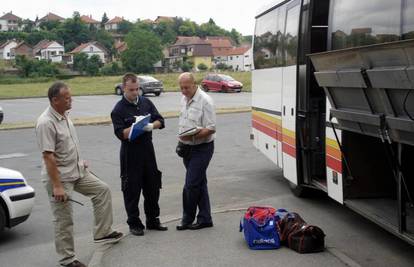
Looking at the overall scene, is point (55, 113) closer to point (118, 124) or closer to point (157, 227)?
point (118, 124)

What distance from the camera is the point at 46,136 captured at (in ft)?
18.4

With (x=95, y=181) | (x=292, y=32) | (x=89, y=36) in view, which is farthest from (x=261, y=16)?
(x=89, y=36)

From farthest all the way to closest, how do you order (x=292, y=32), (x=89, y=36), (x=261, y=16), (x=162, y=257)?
1. (x=89, y=36)
2. (x=261, y=16)
3. (x=292, y=32)
4. (x=162, y=257)

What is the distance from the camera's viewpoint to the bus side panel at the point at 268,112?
9.37m

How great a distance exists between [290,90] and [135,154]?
2.89 metres

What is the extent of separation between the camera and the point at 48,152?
18.3ft

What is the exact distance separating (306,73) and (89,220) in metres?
3.61

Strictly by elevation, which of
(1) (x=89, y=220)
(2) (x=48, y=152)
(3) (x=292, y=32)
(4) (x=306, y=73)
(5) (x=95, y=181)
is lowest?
(1) (x=89, y=220)

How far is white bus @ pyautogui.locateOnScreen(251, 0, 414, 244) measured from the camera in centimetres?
481

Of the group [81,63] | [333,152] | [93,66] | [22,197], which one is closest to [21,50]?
[81,63]

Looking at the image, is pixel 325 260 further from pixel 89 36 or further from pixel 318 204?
pixel 89 36

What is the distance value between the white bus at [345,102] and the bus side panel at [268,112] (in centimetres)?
2

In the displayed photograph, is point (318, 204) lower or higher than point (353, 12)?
lower

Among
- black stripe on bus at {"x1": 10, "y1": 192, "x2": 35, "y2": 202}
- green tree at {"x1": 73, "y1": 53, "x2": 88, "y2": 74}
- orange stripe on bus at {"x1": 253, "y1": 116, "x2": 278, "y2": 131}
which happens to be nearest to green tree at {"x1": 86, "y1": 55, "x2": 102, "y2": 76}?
green tree at {"x1": 73, "y1": 53, "x2": 88, "y2": 74}
